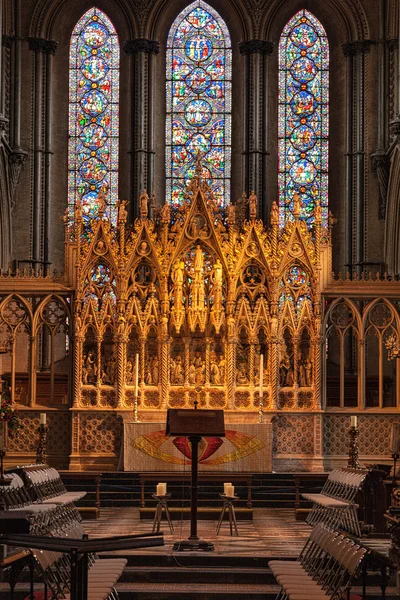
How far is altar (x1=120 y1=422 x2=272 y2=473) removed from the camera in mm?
20844

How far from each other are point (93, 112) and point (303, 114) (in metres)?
5.01

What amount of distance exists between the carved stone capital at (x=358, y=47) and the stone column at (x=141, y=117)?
4.50 metres

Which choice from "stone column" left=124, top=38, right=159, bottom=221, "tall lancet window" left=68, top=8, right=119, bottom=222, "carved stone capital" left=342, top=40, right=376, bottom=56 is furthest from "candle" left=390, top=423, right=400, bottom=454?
"carved stone capital" left=342, top=40, right=376, bottom=56

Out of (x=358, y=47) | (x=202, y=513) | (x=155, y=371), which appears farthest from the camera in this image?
(x=358, y=47)

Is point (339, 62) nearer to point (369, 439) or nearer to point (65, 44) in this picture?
point (65, 44)

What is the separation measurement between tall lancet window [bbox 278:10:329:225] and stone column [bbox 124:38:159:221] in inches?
123

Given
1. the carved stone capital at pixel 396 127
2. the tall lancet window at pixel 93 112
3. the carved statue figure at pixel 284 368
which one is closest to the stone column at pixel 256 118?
the tall lancet window at pixel 93 112

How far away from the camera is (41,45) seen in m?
29.2

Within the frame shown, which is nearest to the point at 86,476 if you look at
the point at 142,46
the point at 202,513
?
the point at 202,513

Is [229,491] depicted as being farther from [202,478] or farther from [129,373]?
[129,373]

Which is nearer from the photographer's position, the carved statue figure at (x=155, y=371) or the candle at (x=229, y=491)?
the candle at (x=229, y=491)

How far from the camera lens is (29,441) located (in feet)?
72.4

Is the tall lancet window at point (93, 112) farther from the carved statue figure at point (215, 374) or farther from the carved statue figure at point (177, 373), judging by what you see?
the carved statue figure at point (215, 374)

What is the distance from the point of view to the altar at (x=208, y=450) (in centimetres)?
2084
